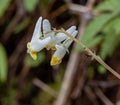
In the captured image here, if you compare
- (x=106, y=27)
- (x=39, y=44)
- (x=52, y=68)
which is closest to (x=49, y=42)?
(x=39, y=44)

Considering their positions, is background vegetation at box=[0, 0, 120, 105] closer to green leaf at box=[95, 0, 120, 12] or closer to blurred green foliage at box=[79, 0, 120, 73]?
blurred green foliage at box=[79, 0, 120, 73]

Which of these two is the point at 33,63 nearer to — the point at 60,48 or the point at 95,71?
the point at 95,71

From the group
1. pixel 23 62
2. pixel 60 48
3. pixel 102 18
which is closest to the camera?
pixel 60 48

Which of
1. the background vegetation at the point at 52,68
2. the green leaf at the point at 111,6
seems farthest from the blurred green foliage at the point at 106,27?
the background vegetation at the point at 52,68

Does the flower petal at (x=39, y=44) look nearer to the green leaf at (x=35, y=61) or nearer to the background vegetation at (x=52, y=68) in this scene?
the background vegetation at (x=52, y=68)

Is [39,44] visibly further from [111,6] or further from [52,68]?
A: [52,68]

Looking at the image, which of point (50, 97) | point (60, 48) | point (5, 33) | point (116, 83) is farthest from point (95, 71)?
point (60, 48)

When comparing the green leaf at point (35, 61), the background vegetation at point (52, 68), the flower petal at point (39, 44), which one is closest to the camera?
the flower petal at point (39, 44)
